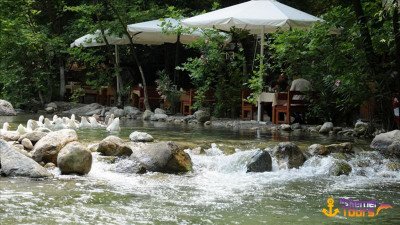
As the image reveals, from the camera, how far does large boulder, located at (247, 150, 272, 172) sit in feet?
26.9

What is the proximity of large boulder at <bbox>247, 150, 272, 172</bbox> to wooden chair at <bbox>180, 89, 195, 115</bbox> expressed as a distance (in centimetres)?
688

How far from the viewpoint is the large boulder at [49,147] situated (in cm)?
802

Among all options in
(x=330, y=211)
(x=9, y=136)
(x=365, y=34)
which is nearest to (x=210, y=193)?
(x=330, y=211)

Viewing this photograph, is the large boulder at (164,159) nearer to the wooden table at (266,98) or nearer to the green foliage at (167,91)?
the wooden table at (266,98)

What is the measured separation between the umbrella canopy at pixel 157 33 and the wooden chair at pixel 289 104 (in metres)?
3.78


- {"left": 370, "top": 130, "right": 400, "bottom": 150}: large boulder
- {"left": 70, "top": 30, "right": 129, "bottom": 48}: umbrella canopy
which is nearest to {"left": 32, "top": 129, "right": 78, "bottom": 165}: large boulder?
{"left": 370, "top": 130, "right": 400, "bottom": 150}: large boulder

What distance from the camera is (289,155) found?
858 centimetres

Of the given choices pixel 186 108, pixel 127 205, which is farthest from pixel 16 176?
pixel 186 108

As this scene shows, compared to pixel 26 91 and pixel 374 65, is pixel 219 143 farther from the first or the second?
pixel 26 91

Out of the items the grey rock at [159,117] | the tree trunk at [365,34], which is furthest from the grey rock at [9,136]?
the tree trunk at [365,34]

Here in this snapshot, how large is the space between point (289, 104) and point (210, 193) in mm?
6396

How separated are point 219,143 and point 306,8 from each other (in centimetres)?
1021

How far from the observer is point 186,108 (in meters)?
15.8

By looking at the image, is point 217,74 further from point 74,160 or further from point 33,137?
point 74,160
